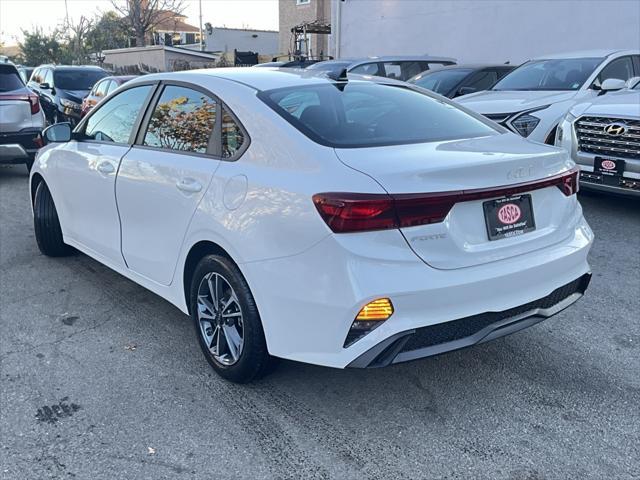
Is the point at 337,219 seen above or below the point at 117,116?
below

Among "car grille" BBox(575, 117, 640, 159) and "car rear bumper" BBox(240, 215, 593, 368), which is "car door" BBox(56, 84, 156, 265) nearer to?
"car rear bumper" BBox(240, 215, 593, 368)

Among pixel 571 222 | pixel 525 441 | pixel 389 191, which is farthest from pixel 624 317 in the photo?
pixel 389 191

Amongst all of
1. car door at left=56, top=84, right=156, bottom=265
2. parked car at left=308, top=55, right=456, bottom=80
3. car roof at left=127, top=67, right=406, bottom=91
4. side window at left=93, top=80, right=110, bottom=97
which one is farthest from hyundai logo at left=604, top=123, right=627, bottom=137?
side window at left=93, top=80, right=110, bottom=97

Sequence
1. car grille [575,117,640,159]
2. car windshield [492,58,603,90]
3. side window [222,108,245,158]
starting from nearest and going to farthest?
side window [222,108,245,158] < car grille [575,117,640,159] < car windshield [492,58,603,90]

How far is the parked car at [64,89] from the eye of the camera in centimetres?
1375

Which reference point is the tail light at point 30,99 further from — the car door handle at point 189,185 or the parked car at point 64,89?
the car door handle at point 189,185

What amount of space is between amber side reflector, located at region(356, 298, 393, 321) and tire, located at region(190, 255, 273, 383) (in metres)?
0.61

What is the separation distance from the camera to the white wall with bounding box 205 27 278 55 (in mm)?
47000

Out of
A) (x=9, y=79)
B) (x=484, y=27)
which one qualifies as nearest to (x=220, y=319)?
(x=9, y=79)

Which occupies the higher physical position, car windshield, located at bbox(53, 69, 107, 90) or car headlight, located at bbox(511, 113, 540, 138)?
car windshield, located at bbox(53, 69, 107, 90)

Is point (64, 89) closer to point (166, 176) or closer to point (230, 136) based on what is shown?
point (166, 176)

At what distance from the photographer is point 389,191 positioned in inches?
100

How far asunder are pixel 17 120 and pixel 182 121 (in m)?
6.51

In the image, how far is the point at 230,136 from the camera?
10.6 feet
